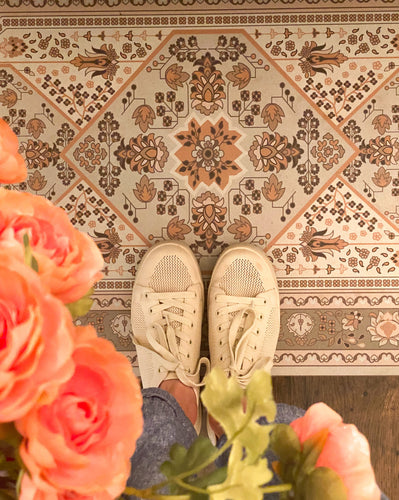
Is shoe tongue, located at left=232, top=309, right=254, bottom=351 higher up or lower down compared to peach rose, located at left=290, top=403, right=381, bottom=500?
higher up

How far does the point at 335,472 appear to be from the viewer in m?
0.24

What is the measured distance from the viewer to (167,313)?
1094mm

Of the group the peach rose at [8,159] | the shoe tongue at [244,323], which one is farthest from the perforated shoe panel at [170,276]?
the peach rose at [8,159]

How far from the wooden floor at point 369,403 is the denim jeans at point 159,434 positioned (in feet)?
1.33

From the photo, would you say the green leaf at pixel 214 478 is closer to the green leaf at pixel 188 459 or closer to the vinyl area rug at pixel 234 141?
the green leaf at pixel 188 459

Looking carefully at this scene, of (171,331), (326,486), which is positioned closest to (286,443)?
(326,486)

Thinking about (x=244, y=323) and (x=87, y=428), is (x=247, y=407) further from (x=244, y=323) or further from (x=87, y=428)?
(x=244, y=323)

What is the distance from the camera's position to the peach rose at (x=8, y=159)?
27 centimetres

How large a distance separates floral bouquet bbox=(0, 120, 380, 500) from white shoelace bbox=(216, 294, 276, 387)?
32.2 inches

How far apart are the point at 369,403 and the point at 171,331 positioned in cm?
48

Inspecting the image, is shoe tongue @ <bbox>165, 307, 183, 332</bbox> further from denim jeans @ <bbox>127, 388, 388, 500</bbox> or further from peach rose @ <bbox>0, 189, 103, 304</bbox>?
peach rose @ <bbox>0, 189, 103, 304</bbox>

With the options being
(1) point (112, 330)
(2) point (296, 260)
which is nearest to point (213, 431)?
(1) point (112, 330)

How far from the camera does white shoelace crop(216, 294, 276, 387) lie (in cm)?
108

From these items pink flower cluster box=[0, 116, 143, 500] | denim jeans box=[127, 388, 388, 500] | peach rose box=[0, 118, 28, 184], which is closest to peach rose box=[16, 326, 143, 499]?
pink flower cluster box=[0, 116, 143, 500]
